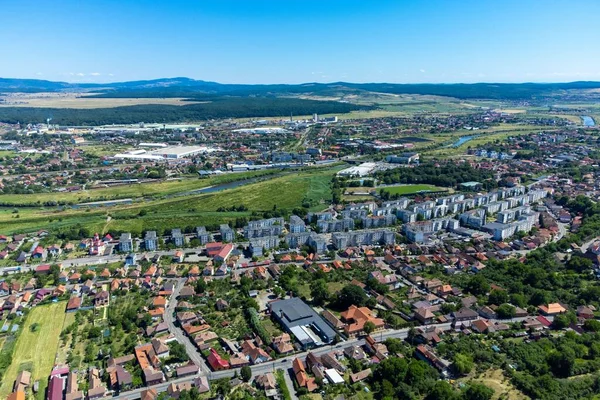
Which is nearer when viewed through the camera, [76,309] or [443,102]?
[76,309]

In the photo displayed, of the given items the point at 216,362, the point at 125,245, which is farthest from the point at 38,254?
the point at 216,362

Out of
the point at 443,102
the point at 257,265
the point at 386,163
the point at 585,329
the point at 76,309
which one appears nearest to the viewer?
the point at 585,329

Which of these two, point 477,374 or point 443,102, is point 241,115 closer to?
point 443,102

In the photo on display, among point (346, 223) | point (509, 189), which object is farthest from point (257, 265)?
point (509, 189)

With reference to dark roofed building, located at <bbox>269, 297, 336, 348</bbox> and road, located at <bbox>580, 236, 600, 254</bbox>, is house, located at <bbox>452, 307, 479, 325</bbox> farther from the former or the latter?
road, located at <bbox>580, 236, 600, 254</bbox>

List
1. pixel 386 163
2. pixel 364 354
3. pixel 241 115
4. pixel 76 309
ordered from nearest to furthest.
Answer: pixel 364 354 → pixel 76 309 → pixel 386 163 → pixel 241 115

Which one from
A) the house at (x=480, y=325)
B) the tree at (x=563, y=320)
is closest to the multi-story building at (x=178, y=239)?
the house at (x=480, y=325)

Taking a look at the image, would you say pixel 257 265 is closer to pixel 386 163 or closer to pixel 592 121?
pixel 386 163
